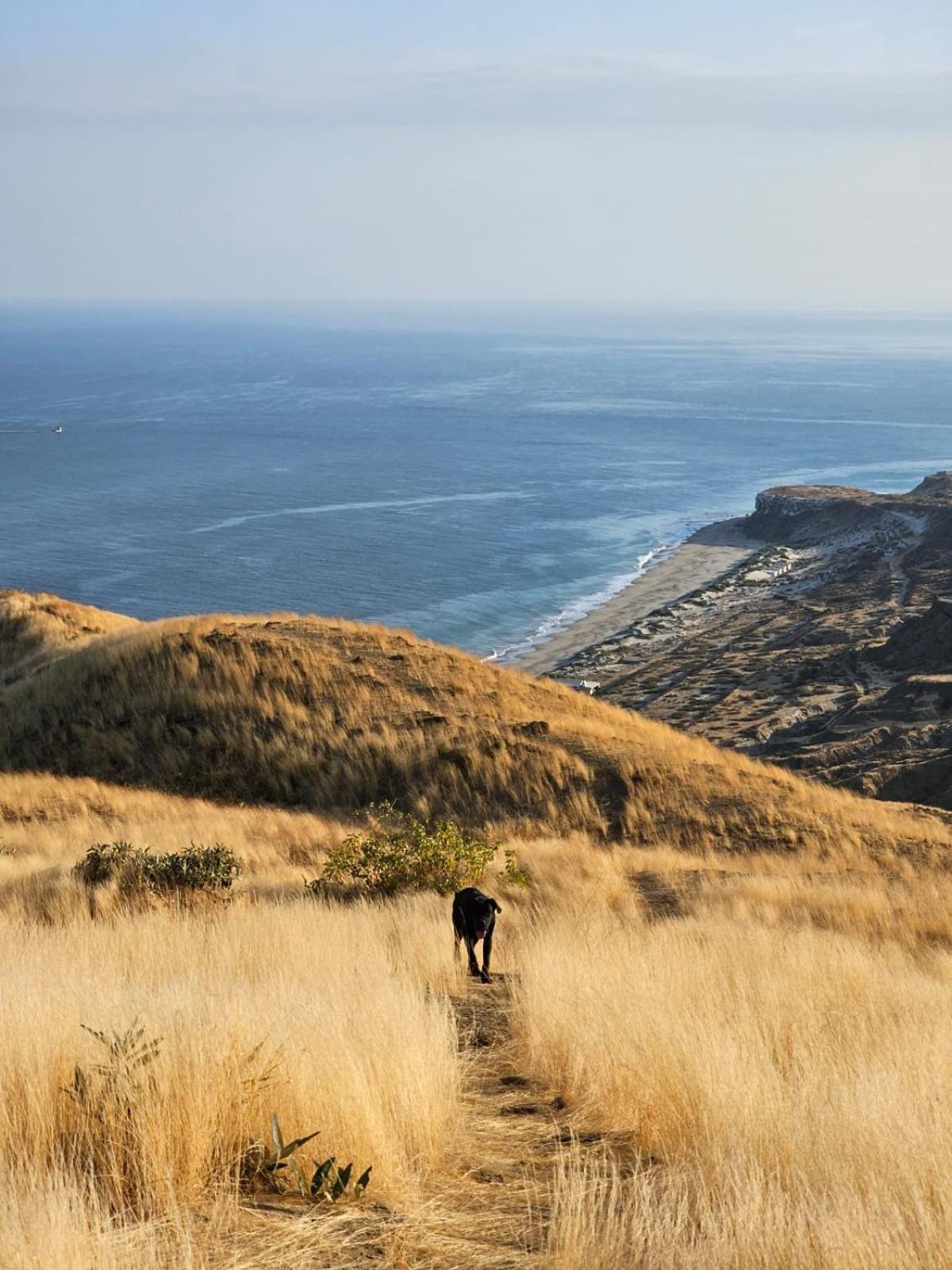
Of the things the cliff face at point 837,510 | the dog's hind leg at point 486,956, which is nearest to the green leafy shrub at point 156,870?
the dog's hind leg at point 486,956

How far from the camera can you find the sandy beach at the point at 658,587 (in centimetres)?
5912

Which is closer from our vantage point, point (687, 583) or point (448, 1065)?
point (448, 1065)

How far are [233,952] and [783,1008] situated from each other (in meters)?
3.55

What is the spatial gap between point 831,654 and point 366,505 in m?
55.0

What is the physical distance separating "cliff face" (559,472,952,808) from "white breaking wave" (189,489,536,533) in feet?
82.4

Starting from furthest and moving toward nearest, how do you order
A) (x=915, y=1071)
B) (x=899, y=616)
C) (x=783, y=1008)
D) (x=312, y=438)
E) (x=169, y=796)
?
1. (x=312, y=438)
2. (x=899, y=616)
3. (x=169, y=796)
4. (x=783, y=1008)
5. (x=915, y=1071)

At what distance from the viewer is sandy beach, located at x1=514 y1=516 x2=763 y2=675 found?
5912cm

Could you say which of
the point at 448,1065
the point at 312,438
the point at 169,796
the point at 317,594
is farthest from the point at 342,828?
the point at 312,438

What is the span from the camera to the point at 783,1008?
6.98 metres

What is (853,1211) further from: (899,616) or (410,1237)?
(899,616)

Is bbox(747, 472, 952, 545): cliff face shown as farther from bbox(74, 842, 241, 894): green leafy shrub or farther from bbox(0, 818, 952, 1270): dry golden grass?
bbox(0, 818, 952, 1270): dry golden grass

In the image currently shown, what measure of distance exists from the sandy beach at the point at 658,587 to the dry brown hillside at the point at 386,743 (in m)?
29.4

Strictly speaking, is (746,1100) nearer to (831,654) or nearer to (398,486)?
(831,654)

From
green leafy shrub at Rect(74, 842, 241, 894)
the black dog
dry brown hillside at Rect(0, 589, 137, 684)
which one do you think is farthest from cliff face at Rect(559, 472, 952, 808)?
the black dog
